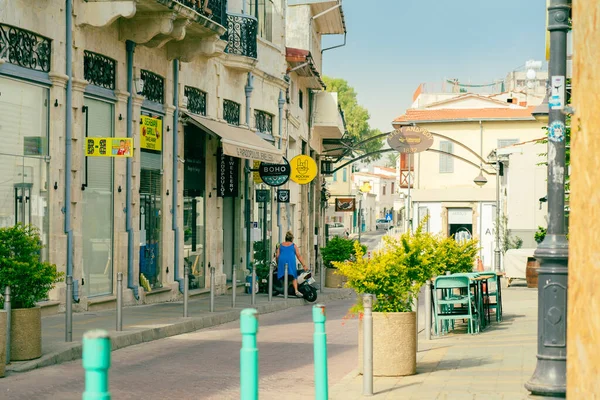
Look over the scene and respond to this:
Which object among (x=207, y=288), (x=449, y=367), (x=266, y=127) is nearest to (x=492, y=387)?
Answer: (x=449, y=367)

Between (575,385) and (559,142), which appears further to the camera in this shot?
(559,142)

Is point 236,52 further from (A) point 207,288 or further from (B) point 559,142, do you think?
(B) point 559,142

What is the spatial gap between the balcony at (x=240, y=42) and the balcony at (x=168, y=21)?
126 cm

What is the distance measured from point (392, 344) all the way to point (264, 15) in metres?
20.5

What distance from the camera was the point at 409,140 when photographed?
119 feet

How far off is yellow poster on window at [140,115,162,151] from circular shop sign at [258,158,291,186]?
6.35 metres

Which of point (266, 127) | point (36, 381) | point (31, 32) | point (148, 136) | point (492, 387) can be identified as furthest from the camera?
point (266, 127)

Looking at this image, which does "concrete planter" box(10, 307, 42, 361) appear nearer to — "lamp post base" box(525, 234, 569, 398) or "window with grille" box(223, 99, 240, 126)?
"lamp post base" box(525, 234, 569, 398)

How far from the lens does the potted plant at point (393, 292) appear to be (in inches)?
410

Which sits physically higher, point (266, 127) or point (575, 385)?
point (266, 127)

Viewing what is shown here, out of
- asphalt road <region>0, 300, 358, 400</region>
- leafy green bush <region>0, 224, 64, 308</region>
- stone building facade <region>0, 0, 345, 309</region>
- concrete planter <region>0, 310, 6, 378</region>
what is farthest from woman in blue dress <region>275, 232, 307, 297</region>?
concrete planter <region>0, 310, 6, 378</region>

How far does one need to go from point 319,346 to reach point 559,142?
2.83 m

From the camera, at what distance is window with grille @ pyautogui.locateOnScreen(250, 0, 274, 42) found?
2794 cm

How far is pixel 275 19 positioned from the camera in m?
30.9
